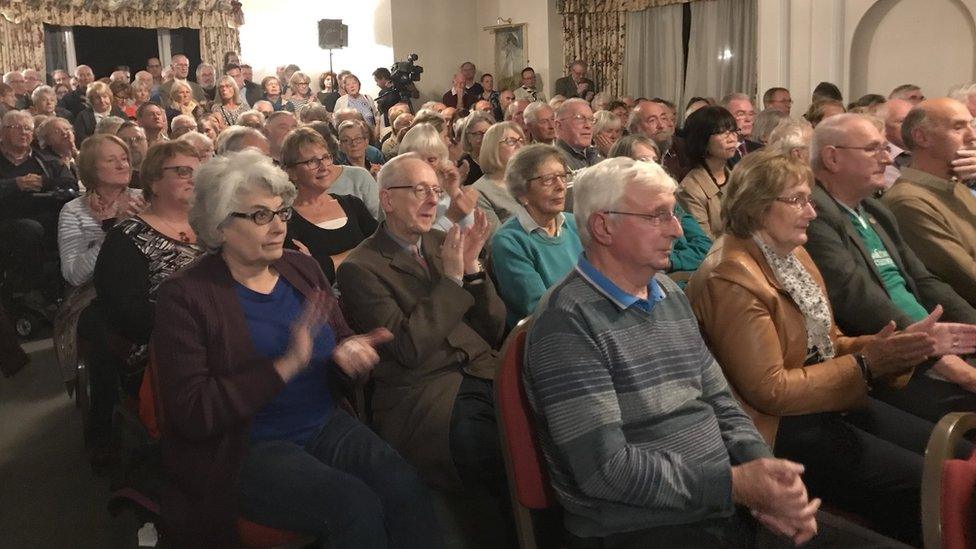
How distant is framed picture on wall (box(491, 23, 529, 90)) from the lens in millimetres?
12922

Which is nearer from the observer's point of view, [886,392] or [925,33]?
[886,392]

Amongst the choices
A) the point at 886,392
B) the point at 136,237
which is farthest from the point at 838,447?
the point at 136,237

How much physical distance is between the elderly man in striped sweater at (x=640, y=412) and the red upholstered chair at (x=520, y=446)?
33mm

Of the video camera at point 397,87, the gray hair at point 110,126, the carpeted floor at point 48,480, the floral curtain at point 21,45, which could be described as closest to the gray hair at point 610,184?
the carpeted floor at point 48,480

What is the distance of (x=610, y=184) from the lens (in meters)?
1.87

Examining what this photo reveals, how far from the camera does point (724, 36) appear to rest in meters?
10.7

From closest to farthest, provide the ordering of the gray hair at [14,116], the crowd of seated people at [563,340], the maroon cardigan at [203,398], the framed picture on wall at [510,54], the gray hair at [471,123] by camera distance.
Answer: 1. the crowd of seated people at [563,340]
2. the maroon cardigan at [203,398]
3. the gray hair at [471,123]
4. the gray hair at [14,116]
5. the framed picture on wall at [510,54]

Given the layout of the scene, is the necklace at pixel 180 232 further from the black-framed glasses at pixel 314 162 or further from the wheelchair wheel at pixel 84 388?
the black-framed glasses at pixel 314 162

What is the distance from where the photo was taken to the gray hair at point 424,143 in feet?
13.3

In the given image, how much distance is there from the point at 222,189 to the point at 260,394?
498 mm

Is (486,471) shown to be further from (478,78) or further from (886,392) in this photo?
(478,78)

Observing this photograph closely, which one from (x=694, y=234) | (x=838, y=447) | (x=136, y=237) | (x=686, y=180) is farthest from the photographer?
(x=686, y=180)

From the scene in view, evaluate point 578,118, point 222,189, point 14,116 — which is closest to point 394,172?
point 222,189

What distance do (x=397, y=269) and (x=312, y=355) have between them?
0.45m
